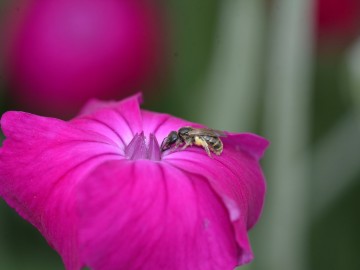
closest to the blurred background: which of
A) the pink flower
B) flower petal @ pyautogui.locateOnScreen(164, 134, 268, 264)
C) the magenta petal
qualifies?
flower petal @ pyautogui.locateOnScreen(164, 134, 268, 264)

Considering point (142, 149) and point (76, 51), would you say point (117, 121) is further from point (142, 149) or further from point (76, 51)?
point (76, 51)

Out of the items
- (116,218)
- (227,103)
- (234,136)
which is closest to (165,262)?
(116,218)

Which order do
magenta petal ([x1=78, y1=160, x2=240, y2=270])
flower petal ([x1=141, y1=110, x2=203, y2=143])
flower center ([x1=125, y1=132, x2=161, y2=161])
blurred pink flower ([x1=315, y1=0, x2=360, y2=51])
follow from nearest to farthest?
magenta petal ([x1=78, y1=160, x2=240, y2=270]), flower center ([x1=125, y1=132, x2=161, y2=161]), flower petal ([x1=141, y1=110, x2=203, y2=143]), blurred pink flower ([x1=315, y1=0, x2=360, y2=51])

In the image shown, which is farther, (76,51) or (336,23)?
(336,23)

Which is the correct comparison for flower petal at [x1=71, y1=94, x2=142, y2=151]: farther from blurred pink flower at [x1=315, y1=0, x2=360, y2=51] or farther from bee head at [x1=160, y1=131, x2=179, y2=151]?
blurred pink flower at [x1=315, y1=0, x2=360, y2=51]

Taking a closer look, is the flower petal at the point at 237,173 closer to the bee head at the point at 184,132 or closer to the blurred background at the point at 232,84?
the bee head at the point at 184,132

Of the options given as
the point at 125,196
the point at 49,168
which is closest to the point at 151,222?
the point at 125,196

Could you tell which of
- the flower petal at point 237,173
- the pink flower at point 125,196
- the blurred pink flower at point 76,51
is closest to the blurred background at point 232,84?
the blurred pink flower at point 76,51
